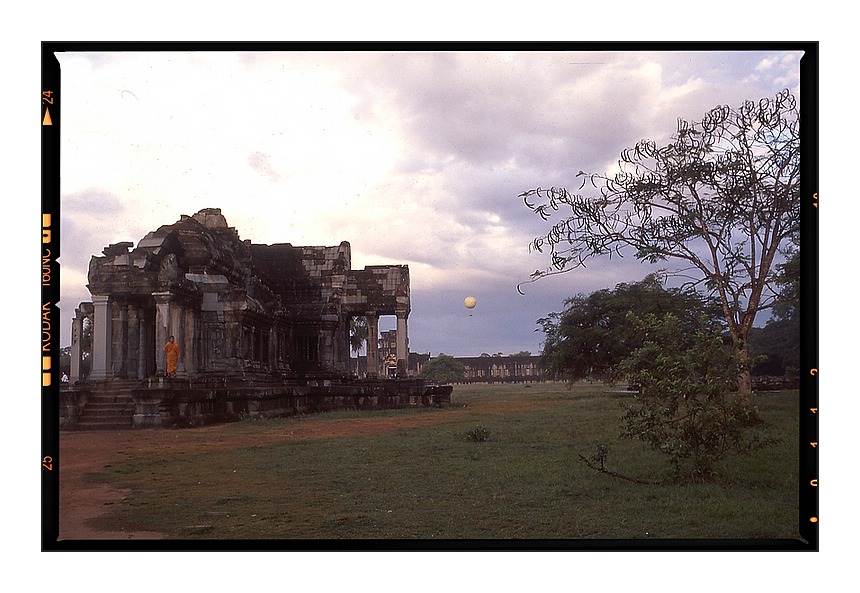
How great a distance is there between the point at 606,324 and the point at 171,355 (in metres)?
4.06

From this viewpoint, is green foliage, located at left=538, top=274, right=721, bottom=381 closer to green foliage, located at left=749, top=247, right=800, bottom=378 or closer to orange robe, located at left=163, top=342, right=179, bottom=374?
green foliage, located at left=749, top=247, right=800, bottom=378

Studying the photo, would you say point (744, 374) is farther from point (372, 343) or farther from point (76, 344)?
point (76, 344)

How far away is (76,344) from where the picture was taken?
274 inches

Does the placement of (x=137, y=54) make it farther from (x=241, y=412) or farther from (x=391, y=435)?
(x=391, y=435)

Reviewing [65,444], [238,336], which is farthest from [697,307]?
[65,444]

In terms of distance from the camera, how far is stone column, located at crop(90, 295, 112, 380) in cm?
702

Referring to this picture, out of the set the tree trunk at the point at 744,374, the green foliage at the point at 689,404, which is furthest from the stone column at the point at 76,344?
the tree trunk at the point at 744,374

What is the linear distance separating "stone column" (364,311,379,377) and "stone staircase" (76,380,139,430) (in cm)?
236

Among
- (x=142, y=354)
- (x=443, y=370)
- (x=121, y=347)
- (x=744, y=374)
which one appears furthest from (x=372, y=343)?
(x=744, y=374)

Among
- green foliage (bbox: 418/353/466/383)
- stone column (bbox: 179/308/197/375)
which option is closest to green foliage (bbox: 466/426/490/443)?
green foliage (bbox: 418/353/466/383)

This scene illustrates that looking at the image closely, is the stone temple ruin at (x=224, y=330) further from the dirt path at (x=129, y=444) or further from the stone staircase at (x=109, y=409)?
the dirt path at (x=129, y=444)

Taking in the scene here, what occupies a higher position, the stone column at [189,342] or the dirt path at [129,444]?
the stone column at [189,342]

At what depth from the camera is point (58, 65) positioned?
668 cm

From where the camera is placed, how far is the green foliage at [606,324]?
23.1 feet
